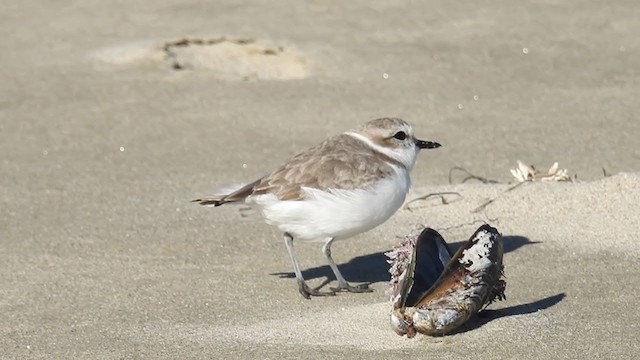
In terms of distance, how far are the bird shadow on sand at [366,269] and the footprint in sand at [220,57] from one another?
325cm

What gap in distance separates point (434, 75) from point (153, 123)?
2.22 meters

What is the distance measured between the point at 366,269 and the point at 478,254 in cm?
159

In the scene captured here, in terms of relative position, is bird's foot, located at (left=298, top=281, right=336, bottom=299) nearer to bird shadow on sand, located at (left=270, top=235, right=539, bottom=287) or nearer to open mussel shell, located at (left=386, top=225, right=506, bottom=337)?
bird shadow on sand, located at (left=270, top=235, right=539, bottom=287)

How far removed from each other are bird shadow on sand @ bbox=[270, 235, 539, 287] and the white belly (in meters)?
0.37

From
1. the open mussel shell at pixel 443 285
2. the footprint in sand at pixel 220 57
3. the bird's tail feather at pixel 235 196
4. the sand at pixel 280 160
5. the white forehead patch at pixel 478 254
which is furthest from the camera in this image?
the footprint in sand at pixel 220 57

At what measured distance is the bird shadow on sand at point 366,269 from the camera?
6.57m

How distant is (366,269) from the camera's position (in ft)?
22.1

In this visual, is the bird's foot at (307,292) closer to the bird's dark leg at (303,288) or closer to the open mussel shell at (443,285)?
the bird's dark leg at (303,288)

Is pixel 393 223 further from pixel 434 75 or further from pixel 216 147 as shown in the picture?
pixel 434 75

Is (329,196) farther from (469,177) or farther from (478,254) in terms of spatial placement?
(469,177)

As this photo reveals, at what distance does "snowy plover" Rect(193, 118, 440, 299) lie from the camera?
616cm

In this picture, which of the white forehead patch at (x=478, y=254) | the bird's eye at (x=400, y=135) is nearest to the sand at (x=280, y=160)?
the white forehead patch at (x=478, y=254)

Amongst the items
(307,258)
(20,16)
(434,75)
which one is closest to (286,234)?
(307,258)

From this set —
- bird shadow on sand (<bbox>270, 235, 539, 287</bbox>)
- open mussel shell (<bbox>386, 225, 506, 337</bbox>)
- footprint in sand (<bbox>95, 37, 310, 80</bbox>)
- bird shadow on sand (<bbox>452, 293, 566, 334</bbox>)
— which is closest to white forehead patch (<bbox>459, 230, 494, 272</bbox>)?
open mussel shell (<bbox>386, 225, 506, 337</bbox>)
